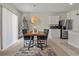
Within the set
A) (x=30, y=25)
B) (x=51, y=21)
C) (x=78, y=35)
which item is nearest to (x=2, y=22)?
(x=78, y=35)

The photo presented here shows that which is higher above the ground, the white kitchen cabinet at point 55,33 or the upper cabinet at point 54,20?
the upper cabinet at point 54,20

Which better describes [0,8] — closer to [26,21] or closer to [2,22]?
[2,22]

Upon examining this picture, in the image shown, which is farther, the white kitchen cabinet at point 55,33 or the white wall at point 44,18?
the white wall at point 44,18

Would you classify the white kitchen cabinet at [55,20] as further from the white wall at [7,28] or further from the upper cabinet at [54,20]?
the white wall at [7,28]

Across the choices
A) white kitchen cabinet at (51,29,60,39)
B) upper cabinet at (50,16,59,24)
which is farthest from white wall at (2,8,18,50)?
upper cabinet at (50,16,59,24)

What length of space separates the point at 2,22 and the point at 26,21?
5.41m

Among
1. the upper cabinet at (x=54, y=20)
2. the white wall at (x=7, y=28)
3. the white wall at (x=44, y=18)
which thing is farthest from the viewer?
the upper cabinet at (x=54, y=20)

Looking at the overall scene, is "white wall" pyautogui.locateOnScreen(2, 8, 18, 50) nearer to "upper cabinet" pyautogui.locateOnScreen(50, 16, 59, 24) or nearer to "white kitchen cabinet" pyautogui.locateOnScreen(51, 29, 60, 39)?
"white kitchen cabinet" pyautogui.locateOnScreen(51, 29, 60, 39)

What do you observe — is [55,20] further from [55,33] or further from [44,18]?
[55,33]

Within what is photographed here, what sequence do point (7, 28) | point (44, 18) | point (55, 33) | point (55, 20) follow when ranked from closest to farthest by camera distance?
point (7, 28) → point (55, 33) → point (44, 18) → point (55, 20)

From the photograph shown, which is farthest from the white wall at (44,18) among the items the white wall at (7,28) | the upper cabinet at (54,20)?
the white wall at (7,28)

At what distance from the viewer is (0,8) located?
17.4 feet

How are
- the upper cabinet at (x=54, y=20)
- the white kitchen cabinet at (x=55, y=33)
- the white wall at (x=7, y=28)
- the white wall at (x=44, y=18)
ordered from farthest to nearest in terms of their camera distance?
the upper cabinet at (x=54, y=20)
the white wall at (x=44, y=18)
the white kitchen cabinet at (x=55, y=33)
the white wall at (x=7, y=28)

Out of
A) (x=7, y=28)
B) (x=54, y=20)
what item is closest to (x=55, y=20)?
(x=54, y=20)
